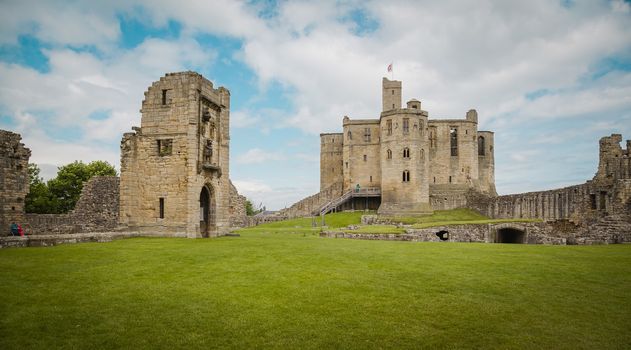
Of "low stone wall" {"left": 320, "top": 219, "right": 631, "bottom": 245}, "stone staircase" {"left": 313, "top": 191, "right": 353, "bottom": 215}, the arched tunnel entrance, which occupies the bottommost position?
the arched tunnel entrance

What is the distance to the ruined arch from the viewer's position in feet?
86.6

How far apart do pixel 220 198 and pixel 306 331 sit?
20.8m

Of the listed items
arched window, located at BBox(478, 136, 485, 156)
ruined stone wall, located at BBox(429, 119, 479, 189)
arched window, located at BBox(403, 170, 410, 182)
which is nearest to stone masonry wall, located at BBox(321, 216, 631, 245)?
arched window, located at BBox(403, 170, 410, 182)

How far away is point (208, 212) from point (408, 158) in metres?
32.8

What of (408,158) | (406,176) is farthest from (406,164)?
(406,176)

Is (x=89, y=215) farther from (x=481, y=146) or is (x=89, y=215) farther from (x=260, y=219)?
(x=481, y=146)

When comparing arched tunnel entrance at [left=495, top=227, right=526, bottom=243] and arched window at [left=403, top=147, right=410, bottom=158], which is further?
arched window at [left=403, top=147, right=410, bottom=158]

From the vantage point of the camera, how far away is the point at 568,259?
14430 mm

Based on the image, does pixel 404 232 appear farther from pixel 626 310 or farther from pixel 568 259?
pixel 626 310

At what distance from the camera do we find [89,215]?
32.2 m

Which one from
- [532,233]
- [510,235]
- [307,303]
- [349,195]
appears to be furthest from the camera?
[349,195]

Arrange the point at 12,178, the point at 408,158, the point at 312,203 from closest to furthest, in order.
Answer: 1. the point at 12,178
2. the point at 408,158
3. the point at 312,203

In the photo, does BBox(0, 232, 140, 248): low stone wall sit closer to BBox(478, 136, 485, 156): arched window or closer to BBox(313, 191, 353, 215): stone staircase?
BBox(313, 191, 353, 215): stone staircase

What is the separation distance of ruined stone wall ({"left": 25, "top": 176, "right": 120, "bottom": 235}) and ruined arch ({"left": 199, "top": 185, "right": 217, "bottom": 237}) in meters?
7.42
